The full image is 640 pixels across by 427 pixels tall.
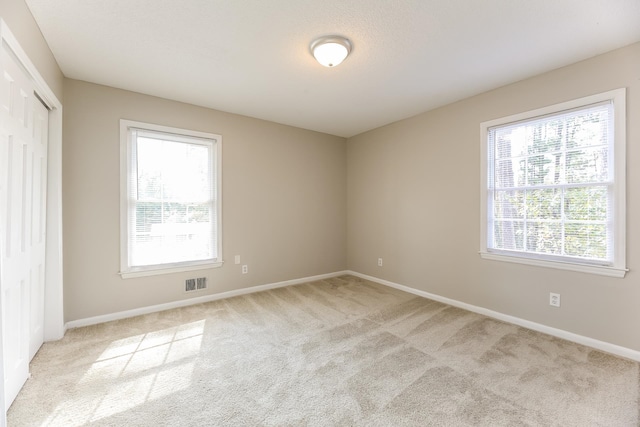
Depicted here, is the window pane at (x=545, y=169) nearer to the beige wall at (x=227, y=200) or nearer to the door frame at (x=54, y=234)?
the beige wall at (x=227, y=200)

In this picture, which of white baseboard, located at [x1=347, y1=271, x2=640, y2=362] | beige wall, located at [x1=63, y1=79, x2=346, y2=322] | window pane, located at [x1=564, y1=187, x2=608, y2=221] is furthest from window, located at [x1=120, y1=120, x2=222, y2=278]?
window pane, located at [x1=564, y1=187, x2=608, y2=221]

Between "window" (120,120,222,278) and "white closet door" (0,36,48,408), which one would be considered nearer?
"white closet door" (0,36,48,408)

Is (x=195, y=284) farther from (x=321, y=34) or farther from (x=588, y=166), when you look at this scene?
(x=588, y=166)

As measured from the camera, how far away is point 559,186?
2582 millimetres

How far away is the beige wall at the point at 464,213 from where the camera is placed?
225 centimetres

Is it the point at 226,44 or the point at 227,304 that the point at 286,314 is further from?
the point at 226,44

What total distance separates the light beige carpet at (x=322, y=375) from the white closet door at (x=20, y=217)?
26 cm

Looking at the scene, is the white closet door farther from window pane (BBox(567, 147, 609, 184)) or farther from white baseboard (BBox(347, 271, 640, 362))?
window pane (BBox(567, 147, 609, 184))

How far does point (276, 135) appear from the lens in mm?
4156

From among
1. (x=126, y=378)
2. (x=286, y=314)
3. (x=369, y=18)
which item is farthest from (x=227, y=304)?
(x=369, y=18)

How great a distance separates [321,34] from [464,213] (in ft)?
8.37

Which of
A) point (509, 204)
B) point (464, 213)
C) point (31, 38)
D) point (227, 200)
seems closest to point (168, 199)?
point (227, 200)

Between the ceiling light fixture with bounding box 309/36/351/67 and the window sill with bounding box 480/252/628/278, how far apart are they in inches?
103

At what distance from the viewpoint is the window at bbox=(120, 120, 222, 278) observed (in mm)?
3053
